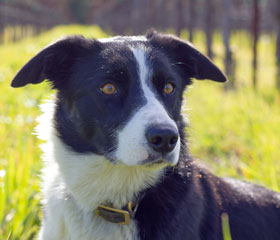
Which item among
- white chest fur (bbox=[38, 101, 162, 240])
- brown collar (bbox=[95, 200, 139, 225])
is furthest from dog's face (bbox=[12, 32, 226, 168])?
brown collar (bbox=[95, 200, 139, 225])

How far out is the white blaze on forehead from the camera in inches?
83.9

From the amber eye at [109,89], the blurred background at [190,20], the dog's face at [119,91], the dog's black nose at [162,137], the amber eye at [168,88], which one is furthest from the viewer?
the blurred background at [190,20]

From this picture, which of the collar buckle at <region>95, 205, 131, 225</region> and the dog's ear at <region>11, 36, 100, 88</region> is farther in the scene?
the dog's ear at <region>11, 36, 100, 88</region>

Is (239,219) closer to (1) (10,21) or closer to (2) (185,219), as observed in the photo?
(2) (185,219)

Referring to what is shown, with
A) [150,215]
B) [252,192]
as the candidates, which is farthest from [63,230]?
[252,192]

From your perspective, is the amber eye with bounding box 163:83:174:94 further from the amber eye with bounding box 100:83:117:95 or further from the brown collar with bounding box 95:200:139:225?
Answer: the brown collar with bounding box 95:200:139:225

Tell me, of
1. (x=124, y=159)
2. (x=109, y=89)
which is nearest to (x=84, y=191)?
(x=124, y=159)

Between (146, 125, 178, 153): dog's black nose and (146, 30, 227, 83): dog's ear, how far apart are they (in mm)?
827

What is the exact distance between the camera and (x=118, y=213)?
2393 mm

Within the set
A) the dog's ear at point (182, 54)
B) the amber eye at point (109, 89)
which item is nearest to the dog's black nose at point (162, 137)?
the amber eye at point (109, 89)

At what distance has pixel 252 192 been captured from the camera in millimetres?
2834

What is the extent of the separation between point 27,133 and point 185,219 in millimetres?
2305

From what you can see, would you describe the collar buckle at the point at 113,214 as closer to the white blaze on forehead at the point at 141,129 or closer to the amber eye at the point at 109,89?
the white blaze on forehead at the point at 141,129

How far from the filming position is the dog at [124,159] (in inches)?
91.8
